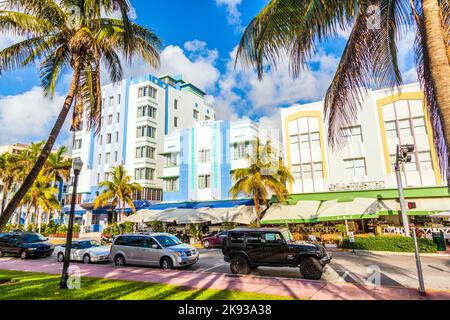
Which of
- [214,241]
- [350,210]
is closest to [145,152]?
[214,241]

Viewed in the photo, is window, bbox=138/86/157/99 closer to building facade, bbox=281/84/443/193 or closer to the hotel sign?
building facade, bbox=281/84/443/193

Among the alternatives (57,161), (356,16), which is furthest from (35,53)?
(57,161)

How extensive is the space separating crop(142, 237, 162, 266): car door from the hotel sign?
59.2 feet

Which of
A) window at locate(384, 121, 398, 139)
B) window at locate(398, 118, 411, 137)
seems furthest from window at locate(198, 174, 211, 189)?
window at locate(398, 118, 411, 137)

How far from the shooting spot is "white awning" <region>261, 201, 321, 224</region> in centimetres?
2297

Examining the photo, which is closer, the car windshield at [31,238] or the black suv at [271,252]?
the black suv at [271,252]

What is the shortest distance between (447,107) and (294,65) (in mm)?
3135

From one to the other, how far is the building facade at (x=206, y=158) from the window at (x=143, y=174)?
5928 mm

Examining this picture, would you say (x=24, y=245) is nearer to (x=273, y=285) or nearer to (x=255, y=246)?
(x=255, y=246)

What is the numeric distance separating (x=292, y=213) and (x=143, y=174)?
24878mm

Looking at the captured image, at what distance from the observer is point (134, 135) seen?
44062 millimetres

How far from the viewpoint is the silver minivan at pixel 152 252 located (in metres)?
14.4

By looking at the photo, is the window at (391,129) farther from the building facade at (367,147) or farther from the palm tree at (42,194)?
the palm tree at (42,194)

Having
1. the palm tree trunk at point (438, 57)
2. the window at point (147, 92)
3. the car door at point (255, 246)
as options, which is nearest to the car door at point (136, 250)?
the car door at point (255, 246)
